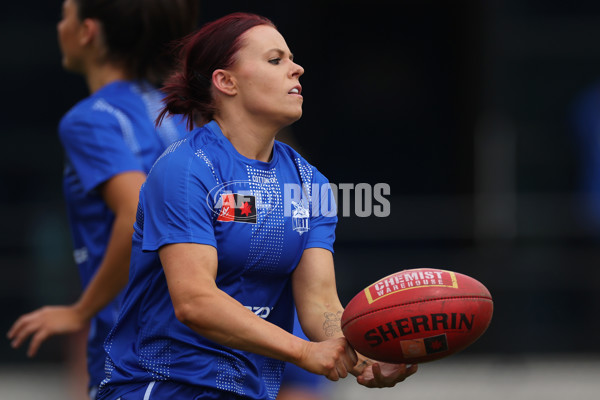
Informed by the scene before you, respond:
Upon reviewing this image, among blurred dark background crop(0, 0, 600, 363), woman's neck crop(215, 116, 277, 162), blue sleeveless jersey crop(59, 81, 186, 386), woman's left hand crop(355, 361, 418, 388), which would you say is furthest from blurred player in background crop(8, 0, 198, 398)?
blurred dark background crop(0, 0, 600, 363)

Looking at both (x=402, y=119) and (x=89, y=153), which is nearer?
(x=89, y=153)

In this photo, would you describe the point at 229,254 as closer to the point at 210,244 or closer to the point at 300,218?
the point at 210,244

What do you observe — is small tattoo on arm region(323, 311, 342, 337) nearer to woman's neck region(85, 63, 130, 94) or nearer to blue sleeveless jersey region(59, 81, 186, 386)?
blue sleeveless jersey region(59, 81, 186, 386)

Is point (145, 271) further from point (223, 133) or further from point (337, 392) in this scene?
point (337, 392)

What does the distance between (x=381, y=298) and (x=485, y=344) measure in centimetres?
724

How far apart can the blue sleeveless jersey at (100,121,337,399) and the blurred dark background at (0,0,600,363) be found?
647cm

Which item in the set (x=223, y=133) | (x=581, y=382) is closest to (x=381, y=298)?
(x=223, y=133)

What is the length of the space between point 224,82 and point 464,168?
8.63 metres

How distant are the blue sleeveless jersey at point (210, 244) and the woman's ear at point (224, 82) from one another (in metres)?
0.12

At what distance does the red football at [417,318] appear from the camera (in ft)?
10.3

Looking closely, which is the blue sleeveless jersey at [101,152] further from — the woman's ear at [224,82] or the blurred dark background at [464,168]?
the blurred dark background at [464,168]

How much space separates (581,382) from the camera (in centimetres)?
938

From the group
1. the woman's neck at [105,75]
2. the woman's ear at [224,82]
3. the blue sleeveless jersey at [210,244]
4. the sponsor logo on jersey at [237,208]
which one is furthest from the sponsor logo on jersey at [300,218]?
the woman's neck at [105,75]

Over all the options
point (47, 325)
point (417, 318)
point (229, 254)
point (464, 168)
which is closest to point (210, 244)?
point (229, 254)
